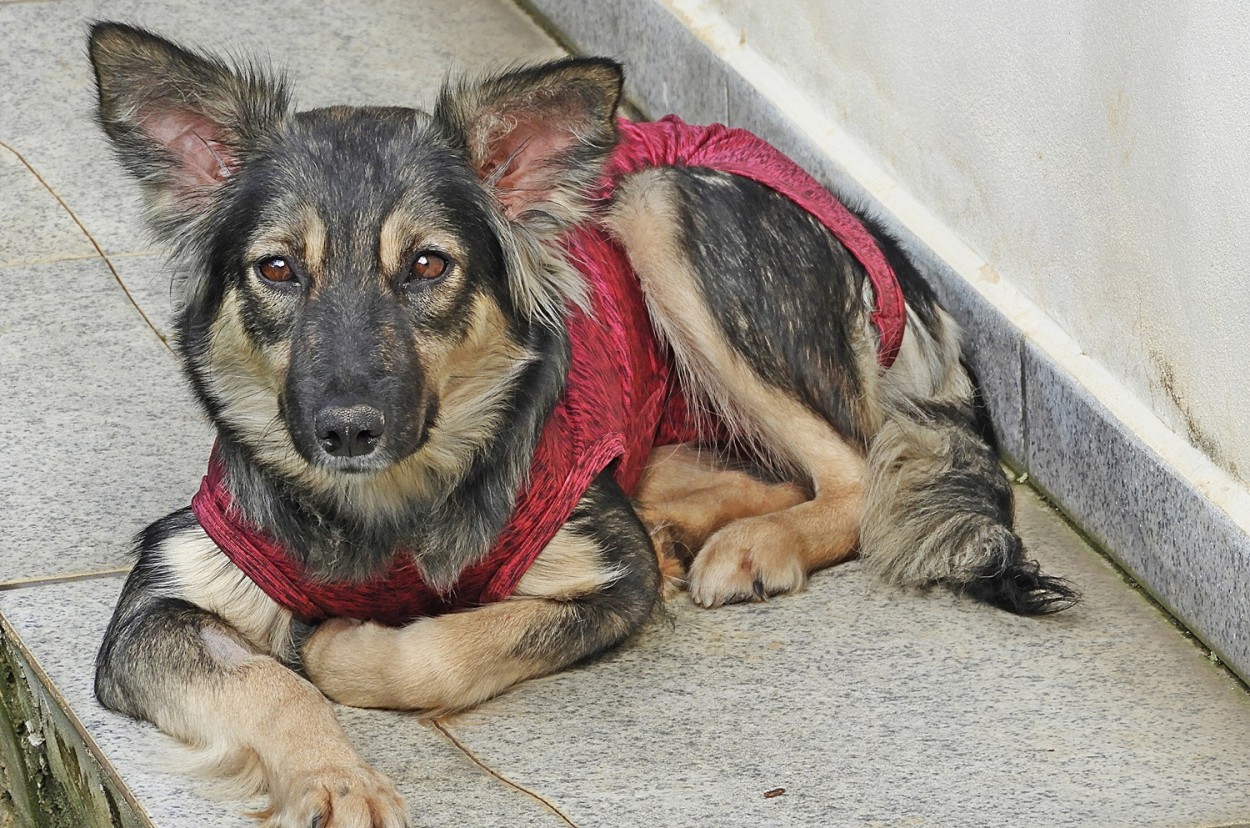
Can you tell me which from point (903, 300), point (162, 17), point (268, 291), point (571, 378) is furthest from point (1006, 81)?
point (162, 17)

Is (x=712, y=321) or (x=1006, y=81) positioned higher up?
(x=1006, y=81)

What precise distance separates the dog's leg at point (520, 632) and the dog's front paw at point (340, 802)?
1.36 feet

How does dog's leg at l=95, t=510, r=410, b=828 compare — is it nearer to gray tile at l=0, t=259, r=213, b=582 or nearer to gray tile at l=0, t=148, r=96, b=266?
gray tile at l=0, t=259, r=213, b=582

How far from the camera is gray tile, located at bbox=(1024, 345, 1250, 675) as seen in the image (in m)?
4.35

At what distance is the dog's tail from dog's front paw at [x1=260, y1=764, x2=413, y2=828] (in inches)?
66.8

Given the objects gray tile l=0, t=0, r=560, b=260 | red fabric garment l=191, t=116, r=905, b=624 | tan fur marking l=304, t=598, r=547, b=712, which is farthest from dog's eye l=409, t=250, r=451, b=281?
gray tile l=0, t=0, r=560, b=260

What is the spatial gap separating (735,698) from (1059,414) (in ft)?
4.88

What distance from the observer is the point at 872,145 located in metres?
6.23

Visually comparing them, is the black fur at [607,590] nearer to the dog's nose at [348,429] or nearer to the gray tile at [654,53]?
the dog's nose at [348,429]

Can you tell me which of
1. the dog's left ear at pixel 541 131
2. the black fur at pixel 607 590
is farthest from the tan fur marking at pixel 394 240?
the black fur at pixel 607 590

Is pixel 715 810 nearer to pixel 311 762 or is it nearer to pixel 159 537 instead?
pixel 311 762

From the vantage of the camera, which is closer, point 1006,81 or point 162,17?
point 1006,81

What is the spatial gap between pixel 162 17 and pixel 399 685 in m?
5.23

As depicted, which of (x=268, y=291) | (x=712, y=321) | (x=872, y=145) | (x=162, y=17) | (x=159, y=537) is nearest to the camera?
(x=268, y=291)
